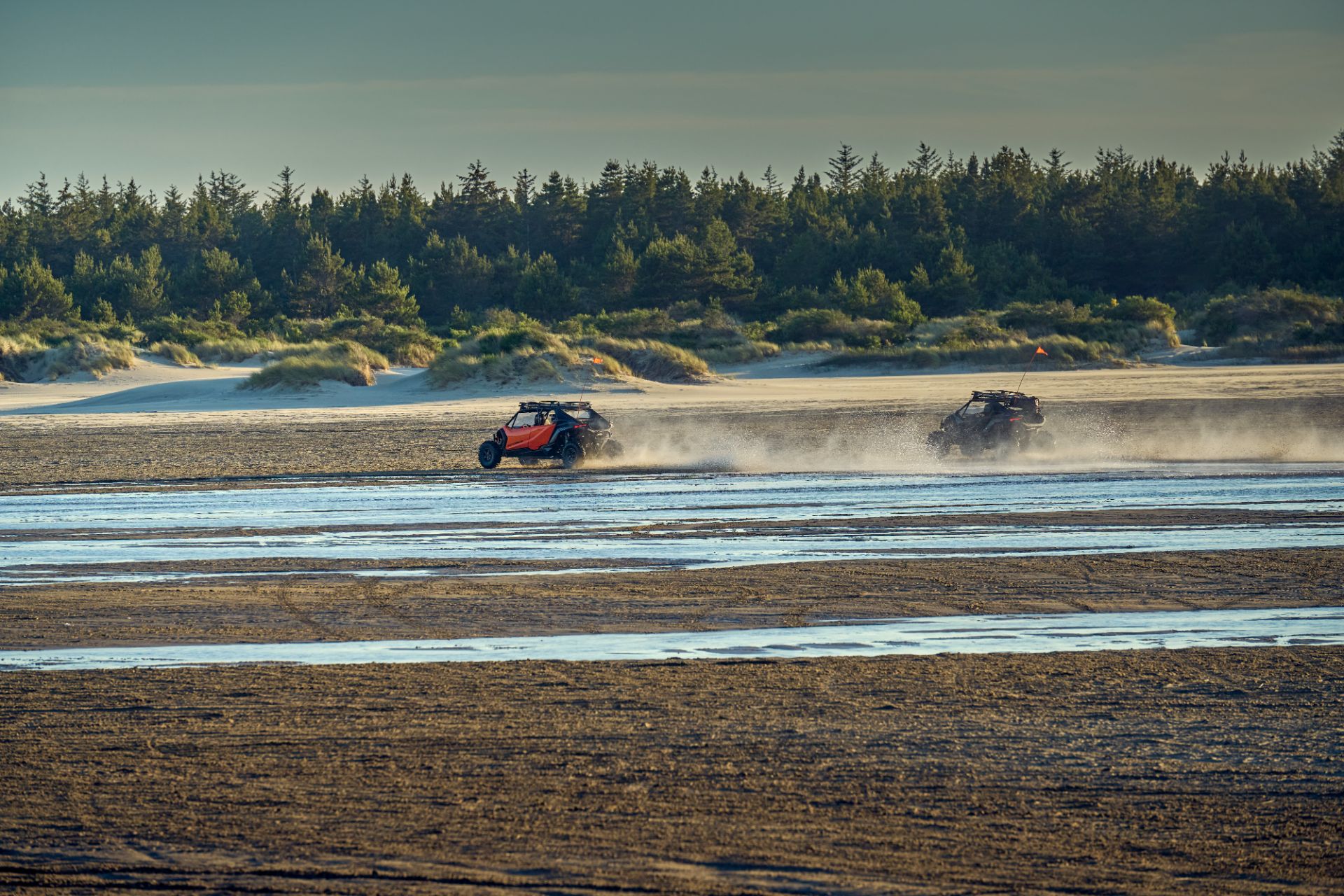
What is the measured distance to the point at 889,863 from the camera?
5.72 meters

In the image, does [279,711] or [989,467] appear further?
[989,467]

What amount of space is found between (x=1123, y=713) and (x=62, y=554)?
10.4m

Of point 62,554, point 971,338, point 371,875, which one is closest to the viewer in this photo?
point 371,875

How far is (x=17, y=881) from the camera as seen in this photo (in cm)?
568

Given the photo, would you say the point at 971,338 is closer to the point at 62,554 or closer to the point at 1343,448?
the point at 1343,448

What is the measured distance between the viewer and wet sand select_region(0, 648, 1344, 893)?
5707mm

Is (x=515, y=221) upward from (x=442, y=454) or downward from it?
upward

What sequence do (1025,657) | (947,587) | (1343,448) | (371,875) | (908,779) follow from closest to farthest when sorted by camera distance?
1. (371,875)
2. (908,779)
3. (1025,657)
4. (947,587)
5. (1343,448)

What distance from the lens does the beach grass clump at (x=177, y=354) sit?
5528 cm

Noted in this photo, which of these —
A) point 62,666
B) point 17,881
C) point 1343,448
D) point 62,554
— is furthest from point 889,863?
point 1343,448

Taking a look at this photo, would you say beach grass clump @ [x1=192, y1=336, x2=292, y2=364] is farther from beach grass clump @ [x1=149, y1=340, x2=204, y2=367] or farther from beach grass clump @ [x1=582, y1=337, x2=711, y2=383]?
beach grass clump @ [x1=582, y1=337, x2=711, y2=383]

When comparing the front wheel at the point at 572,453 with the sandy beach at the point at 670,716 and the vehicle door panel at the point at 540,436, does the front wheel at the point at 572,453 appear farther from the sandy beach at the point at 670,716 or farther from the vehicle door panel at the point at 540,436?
the sandy beach at the point at 670,716

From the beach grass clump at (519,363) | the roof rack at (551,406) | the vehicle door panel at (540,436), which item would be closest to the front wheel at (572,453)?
the vehicle door panel at (540,436)

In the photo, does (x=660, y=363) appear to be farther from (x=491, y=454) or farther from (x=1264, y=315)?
(x=1264, y=315)
